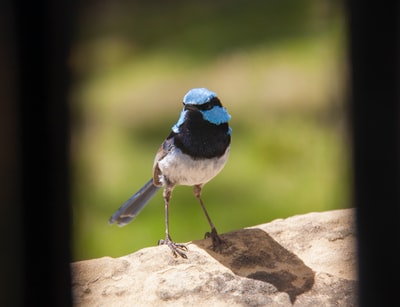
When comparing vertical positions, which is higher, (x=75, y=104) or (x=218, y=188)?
(x=75, y=104)

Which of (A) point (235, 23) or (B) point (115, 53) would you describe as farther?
(A) point (235, 23)

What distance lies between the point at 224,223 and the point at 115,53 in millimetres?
638

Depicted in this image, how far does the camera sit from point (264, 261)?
1709mm

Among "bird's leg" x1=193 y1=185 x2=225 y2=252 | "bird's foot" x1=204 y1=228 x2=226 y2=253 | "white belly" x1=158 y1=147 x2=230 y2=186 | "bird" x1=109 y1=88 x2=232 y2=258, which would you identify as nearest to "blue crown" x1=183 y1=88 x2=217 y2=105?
"bird" x1=109 y1=88 x2=232 y2=258

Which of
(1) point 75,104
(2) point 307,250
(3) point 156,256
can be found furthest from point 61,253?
(2) point 307,250

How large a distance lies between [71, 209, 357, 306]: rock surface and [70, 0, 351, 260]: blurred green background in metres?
0.07

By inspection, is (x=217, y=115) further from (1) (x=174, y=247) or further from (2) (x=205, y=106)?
(1) (x=174, y=247)

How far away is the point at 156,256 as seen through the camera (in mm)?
1680

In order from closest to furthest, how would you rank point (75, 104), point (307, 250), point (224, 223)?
point (75, 104) < point (307, 250) < point (224, 223)

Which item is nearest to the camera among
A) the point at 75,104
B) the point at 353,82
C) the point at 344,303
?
the point at 353,82

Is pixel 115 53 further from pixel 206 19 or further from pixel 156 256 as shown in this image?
pixel 156 256

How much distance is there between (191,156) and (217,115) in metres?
0.17

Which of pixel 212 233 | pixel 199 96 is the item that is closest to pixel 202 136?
pixel 199 96

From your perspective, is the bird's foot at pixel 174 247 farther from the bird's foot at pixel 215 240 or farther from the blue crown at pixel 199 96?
the blue crown at pixel 199 96
